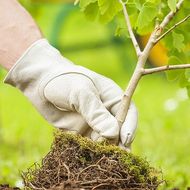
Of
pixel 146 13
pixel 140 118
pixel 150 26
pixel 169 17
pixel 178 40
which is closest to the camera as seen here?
pixel 146 13

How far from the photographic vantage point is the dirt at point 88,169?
2.75 metres

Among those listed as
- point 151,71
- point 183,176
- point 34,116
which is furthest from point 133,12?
point 34,116

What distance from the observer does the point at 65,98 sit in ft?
10.0

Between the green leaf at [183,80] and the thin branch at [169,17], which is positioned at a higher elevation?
the thin branch at [169,17]

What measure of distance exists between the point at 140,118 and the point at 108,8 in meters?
4.37

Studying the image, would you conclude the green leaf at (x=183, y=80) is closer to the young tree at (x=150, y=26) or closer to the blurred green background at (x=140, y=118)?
the young tree at (x=150, y=26)

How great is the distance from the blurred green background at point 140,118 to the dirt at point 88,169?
10.7 inches

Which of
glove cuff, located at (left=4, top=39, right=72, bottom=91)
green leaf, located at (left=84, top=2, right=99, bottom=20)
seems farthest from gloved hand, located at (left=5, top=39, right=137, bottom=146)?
green leaf, located at (left=84, top=2, right=99, bottom=20)

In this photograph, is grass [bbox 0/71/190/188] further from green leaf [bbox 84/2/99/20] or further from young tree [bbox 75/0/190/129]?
green leaf [bbox 84/2/99/20]

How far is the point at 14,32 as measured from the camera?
330 cm

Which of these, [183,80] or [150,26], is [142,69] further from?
[150,26]

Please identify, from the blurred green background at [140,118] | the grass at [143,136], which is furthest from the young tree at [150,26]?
the grass at [143,136]

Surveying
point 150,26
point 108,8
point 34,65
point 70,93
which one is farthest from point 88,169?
point 150,26

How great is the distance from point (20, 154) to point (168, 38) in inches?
111
